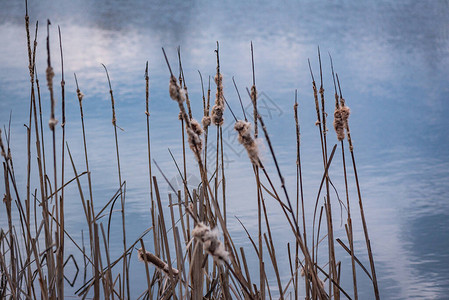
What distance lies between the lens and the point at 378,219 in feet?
9.95

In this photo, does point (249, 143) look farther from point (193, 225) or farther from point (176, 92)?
point (193, 225)

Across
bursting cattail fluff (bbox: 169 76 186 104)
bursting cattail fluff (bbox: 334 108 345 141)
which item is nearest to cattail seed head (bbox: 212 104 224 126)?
bursting cattail fluff (bbox: 334 108 345 141)

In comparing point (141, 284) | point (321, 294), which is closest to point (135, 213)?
point (141, 284)

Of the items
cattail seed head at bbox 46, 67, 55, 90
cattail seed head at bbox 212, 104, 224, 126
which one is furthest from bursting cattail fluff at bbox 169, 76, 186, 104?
cattail seed head at bbox 212, 104, 224, 126

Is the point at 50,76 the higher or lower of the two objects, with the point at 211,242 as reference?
higher

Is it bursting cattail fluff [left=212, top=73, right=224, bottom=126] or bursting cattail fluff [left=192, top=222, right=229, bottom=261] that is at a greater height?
bursting cattail fluff [left=212, top=73, right=224, bottom=126]

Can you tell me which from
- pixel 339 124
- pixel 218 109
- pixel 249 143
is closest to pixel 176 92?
pixel 249 143

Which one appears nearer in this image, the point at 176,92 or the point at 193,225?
the point at 176,92

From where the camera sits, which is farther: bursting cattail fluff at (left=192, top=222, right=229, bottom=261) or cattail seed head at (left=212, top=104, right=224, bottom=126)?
cattail seed head at (left=212, top=104, right=224, bottom=126)

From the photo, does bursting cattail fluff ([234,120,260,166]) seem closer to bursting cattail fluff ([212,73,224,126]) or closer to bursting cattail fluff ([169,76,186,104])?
bursting cattail fluff ([169,76,186,104])

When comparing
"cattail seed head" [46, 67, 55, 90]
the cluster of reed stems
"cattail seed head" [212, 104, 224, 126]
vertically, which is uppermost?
"cattail seed head" [46, 67, 55, 90]

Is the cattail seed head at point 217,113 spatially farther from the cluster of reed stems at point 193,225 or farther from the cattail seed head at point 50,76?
the cattail seed head at point 50,76

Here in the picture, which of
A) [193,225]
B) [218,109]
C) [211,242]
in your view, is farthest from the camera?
[193,225]

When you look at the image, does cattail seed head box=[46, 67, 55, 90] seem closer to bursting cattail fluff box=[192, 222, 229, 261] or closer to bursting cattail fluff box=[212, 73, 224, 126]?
bursting cattail fluff box=[192, 222, 229, 261]
